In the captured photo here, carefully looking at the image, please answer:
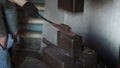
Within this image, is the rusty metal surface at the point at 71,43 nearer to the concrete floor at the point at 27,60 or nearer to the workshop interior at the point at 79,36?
the workshop interior at the point at 79,36

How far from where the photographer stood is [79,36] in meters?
1.63

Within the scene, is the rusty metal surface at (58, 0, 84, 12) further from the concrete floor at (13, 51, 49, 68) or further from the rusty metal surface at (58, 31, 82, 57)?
the concrete floor at (13, 51, 49, 68)

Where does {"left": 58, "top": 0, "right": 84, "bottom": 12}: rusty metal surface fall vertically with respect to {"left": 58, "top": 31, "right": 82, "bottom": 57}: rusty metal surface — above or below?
above

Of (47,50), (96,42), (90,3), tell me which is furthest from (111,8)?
(47,50)

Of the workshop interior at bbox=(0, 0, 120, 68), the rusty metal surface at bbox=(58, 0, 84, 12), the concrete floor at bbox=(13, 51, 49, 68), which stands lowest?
the concrete floor at bbox=(13, 51, 49, 68)

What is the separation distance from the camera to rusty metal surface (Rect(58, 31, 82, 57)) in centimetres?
157

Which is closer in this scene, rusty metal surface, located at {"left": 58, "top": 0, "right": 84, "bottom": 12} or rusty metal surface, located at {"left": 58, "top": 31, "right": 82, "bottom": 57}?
rusty metal surface, located at {"left": 58, "top": 31, "right": 82, "bottom": 57}

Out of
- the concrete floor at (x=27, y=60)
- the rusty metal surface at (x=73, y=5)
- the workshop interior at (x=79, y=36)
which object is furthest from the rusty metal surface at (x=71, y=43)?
the concrete floor at (x=27, y=60)

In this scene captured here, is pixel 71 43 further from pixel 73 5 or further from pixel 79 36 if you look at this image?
pixel 73 5

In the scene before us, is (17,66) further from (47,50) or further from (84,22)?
(84,22)

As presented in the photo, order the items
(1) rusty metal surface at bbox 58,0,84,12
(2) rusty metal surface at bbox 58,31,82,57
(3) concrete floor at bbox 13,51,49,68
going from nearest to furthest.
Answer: (2) rusty metal surface at bbox 58,31,82,57
(1) rusty metal surface at bbox 58,0,84,12
(3) concrete floor at bbox 13,51,49,68

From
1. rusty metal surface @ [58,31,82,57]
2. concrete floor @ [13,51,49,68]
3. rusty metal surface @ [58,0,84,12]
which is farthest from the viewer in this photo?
concrete floor @ [13,51,49,68]

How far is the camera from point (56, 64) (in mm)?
1783

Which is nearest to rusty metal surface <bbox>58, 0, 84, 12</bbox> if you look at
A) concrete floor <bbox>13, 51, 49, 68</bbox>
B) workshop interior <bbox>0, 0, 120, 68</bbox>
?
workshop interior <bbox>0, 0, 120, 68</bbox>
